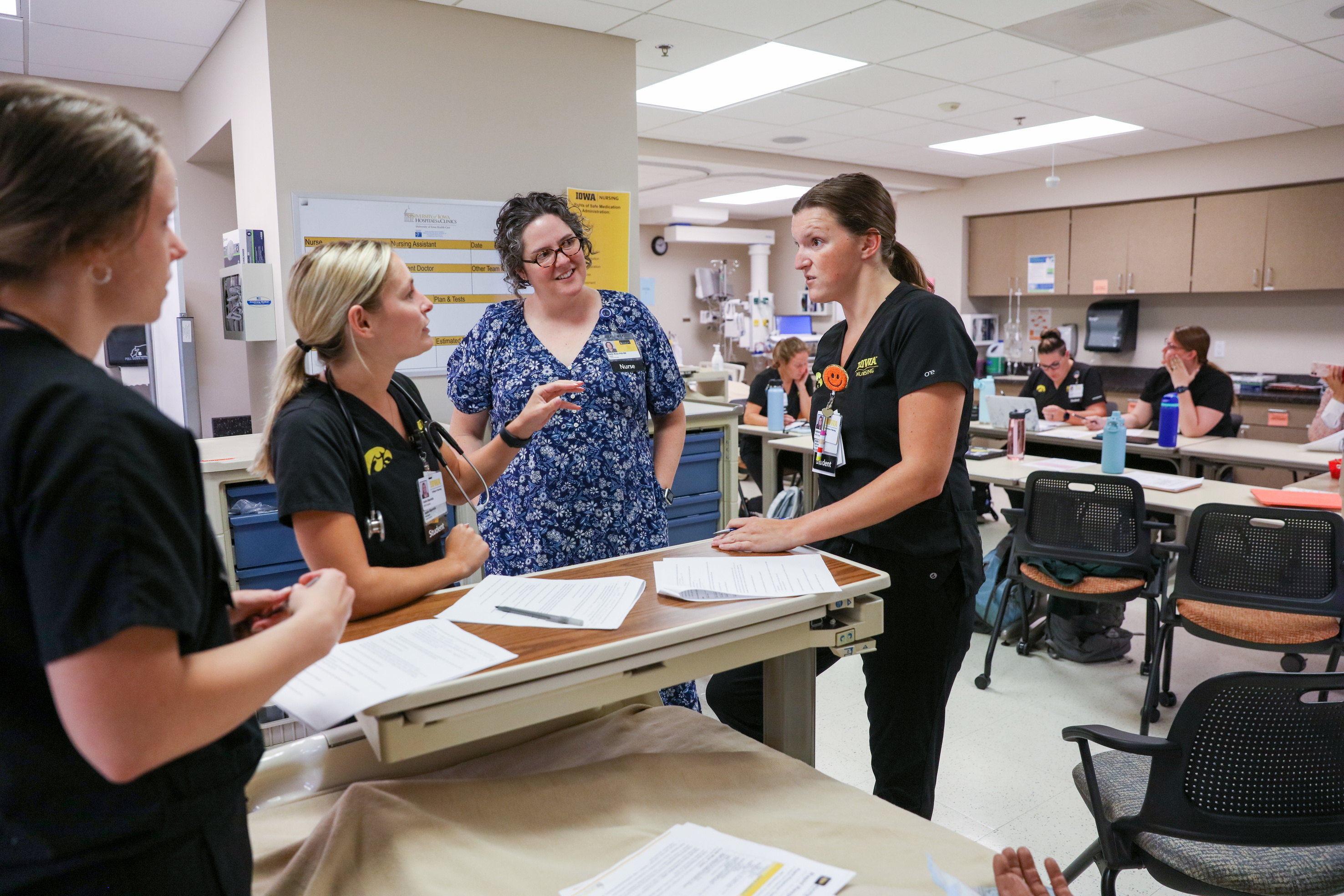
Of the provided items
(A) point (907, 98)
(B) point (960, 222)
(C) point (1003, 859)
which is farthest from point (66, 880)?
(B) point (960, 222)

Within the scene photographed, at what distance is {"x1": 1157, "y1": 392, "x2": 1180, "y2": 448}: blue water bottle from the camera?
4.27 metres

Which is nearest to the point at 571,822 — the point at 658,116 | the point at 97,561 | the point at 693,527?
the point at 97,561

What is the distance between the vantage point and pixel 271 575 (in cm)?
289

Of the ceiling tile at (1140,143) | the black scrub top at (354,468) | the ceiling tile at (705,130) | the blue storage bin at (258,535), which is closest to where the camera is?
the black scrub top at (354,468)

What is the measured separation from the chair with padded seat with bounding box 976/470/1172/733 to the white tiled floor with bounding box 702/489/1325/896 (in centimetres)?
15

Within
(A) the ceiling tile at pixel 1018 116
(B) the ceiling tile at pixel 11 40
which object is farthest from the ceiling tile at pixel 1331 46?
(B) the ceiling tile at pixel 11 40

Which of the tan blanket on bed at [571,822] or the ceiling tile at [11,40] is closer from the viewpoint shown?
the tan blanket on bed at [571,822]

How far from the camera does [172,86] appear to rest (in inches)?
177

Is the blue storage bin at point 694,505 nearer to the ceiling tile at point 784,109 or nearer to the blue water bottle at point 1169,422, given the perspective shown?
the blue water bottle at point 1169,422

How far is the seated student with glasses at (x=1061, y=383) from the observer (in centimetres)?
548

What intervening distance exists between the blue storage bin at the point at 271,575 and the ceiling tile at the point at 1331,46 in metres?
5.02

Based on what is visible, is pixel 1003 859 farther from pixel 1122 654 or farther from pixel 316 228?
pixel 316 228

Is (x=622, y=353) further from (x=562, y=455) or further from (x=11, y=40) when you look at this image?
(x=11, y=40)

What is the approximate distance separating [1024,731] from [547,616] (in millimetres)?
2280
